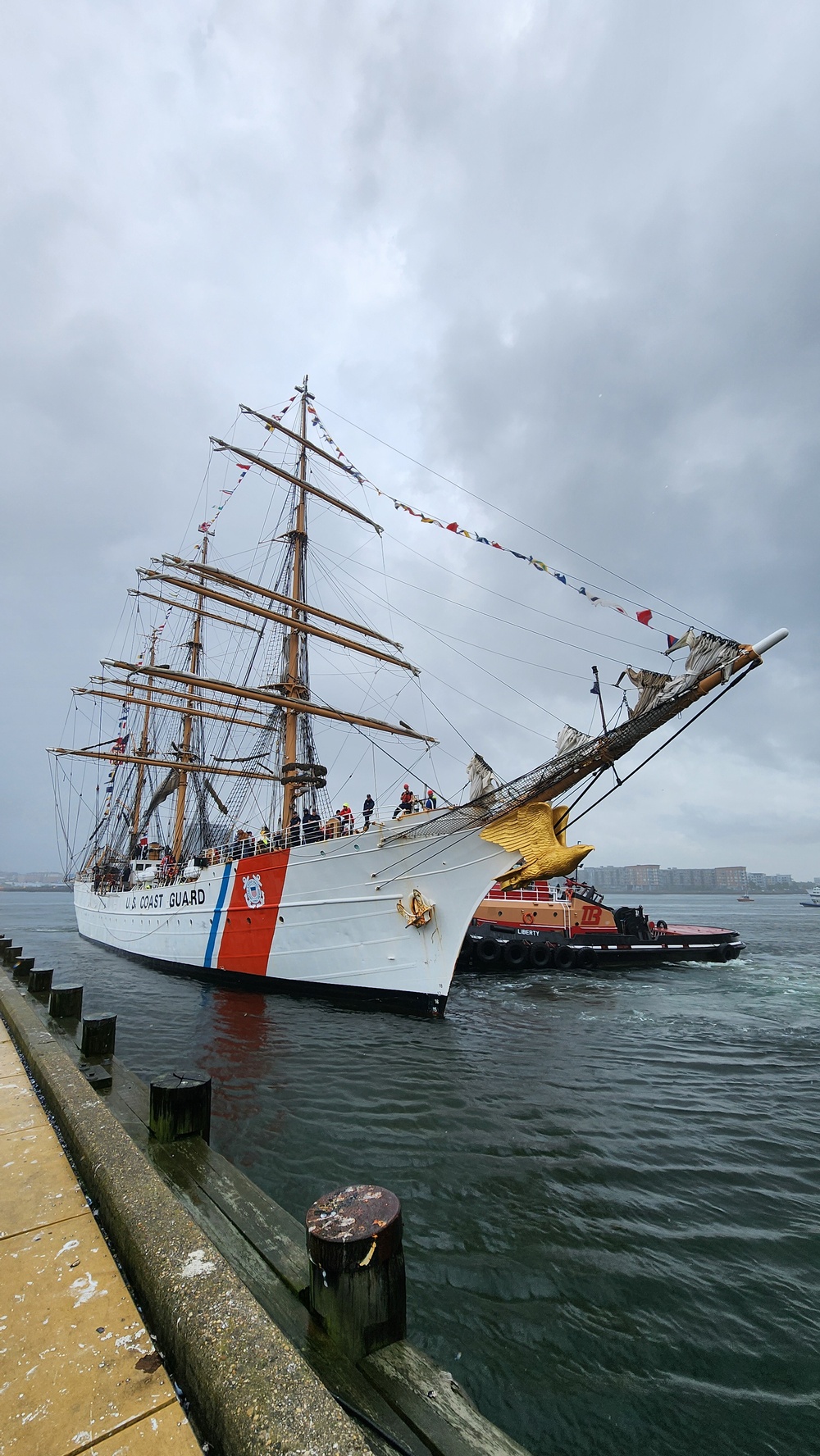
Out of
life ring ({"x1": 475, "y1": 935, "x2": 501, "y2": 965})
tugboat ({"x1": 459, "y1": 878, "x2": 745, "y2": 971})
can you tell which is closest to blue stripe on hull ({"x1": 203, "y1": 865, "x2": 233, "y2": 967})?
tugboat ({"x1": 459, "y1": 878, "x2": 745, "y2": 971})

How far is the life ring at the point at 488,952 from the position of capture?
22.5 meters

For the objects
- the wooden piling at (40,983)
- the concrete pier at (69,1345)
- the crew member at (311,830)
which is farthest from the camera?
the crew member at (311,830)

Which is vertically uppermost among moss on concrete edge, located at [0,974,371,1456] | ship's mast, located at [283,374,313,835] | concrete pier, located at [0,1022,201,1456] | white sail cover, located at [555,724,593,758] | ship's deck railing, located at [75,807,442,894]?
ship's mast, located at [283,374,313,835]

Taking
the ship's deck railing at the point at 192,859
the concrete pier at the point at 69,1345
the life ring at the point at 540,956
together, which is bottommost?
the life ring at the point at 540,956

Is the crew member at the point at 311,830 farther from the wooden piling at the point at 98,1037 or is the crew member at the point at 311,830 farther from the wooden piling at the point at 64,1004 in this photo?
the wooden piling at the point at 98,1037

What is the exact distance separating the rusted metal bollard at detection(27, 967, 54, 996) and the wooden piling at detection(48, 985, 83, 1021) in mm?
1554

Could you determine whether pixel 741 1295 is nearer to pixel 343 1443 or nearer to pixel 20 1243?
pixel 343 1443

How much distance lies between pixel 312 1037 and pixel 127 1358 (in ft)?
30.9

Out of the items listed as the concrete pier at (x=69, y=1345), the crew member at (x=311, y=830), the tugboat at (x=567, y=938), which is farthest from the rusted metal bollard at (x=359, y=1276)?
the tugboat at (x=567, y=938)

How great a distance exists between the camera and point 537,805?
1151 cm

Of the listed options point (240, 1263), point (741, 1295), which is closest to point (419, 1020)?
point (741, 1295)

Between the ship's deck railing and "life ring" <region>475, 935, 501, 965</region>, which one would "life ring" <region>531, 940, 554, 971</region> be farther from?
the ship's deck railing

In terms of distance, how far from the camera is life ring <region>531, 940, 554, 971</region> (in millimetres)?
22875

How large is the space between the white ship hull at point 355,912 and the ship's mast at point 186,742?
12858mm
